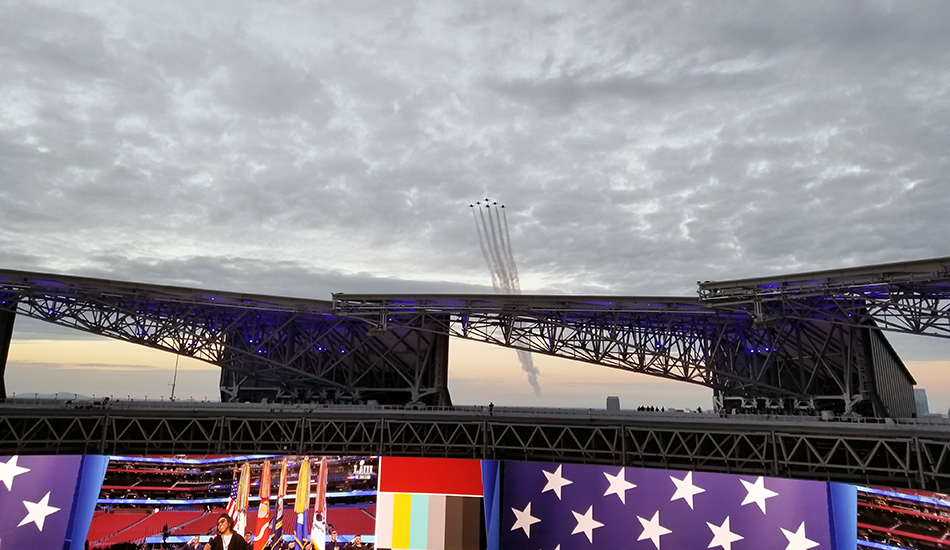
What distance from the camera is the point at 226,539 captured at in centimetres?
3052

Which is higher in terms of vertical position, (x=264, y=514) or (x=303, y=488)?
(x=303, y=488)

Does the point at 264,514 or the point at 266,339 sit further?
the point at 266,339

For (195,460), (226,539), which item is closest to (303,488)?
(226,539)

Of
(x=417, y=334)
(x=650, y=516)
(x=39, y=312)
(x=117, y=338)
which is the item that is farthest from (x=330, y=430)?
(x=39, y=312)

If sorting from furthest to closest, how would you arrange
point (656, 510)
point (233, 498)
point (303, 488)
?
point (303, 488)
point (233, 498)
point (656, 510)

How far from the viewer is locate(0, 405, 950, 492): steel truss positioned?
29.2m

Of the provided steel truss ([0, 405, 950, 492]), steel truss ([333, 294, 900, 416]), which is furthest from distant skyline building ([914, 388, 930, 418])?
steel truss ([0, 405, 950, 492])

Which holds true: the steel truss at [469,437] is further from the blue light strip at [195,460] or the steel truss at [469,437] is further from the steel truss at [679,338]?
the steel truss at [679,338]

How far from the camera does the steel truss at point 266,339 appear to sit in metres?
44.4

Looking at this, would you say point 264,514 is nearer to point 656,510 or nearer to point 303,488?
point 303,488

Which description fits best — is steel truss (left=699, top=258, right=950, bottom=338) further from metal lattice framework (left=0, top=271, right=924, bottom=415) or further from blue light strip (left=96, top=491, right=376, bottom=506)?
→ blue light strip (left=96, top=491, right=376, bottom=506)

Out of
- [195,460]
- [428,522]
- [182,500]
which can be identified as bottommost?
[428,522]

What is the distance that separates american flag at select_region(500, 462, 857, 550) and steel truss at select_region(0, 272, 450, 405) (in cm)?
1875

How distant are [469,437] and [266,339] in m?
23.5
